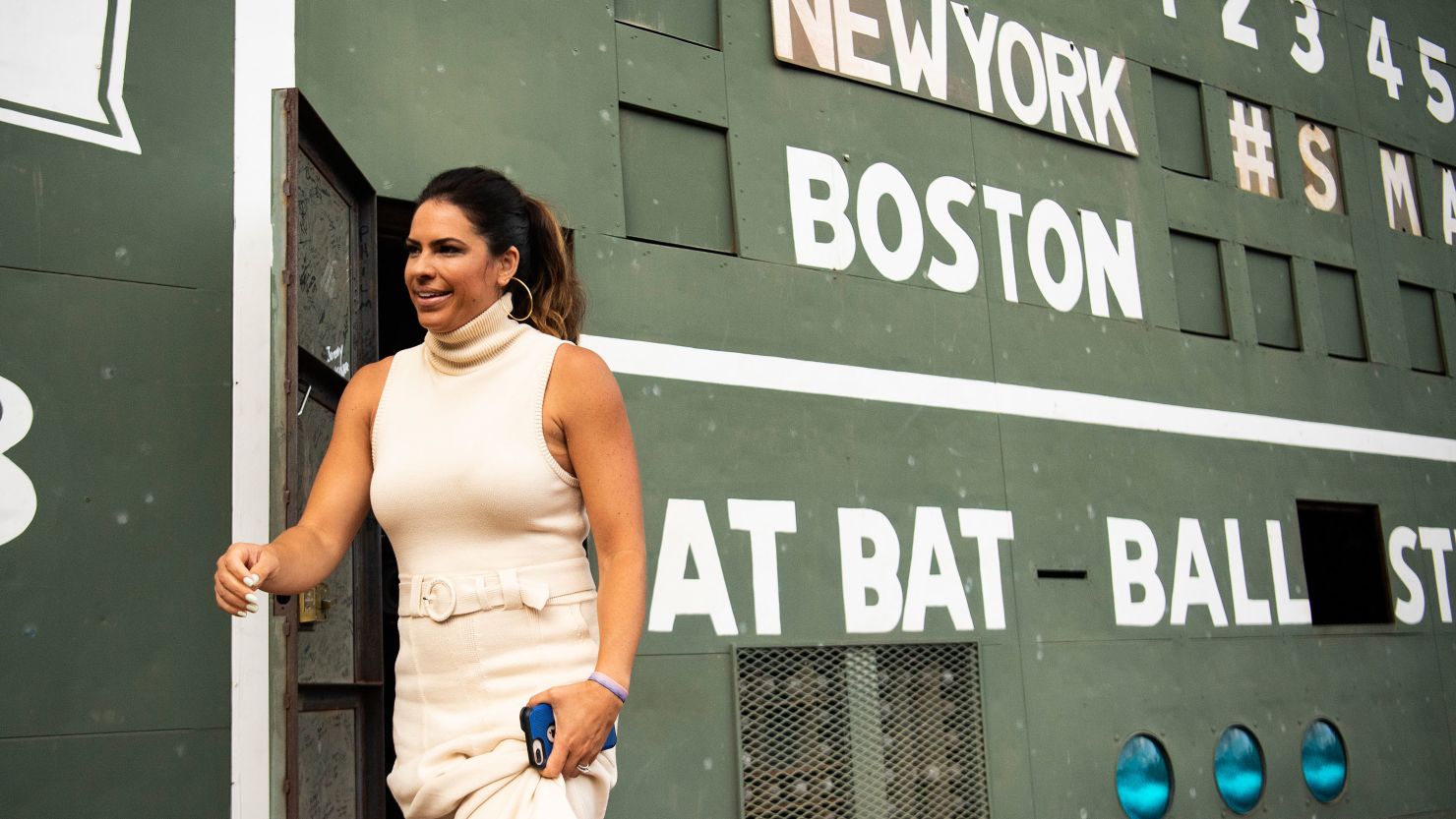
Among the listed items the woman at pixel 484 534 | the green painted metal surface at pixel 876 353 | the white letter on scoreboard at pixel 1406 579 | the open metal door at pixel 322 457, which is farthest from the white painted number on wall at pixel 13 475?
the white letter on scoreboard at pixel 1406 579

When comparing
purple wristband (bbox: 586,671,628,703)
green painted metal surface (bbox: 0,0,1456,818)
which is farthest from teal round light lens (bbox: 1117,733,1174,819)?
purple wristband (bbox: 586,671,628,703)

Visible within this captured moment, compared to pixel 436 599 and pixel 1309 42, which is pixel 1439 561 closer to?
pixel 1309 42

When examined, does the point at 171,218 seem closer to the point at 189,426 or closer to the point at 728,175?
the point at 189,426

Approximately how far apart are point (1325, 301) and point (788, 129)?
3.79 meters

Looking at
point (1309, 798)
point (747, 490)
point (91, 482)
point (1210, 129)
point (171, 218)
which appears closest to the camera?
point (91, 482)

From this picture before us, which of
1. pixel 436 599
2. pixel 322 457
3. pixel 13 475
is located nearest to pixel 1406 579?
pixel 322 457

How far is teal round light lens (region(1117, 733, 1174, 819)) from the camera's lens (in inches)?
241

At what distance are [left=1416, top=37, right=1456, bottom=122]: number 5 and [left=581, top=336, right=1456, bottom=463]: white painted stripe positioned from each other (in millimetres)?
2173

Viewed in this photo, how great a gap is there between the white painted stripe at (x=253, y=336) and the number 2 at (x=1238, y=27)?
17.4 ft

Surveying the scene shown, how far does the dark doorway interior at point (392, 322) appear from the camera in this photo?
15.5 feet

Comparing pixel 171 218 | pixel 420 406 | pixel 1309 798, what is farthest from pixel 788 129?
pixel 1309 798

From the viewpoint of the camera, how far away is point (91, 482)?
149 inches

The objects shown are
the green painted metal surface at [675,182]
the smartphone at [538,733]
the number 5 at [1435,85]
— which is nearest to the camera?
the smartphone at [538,733]

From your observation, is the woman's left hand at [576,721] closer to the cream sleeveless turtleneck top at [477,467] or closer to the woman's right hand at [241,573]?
the cream sleeveless turtleneck top at [477,467]
